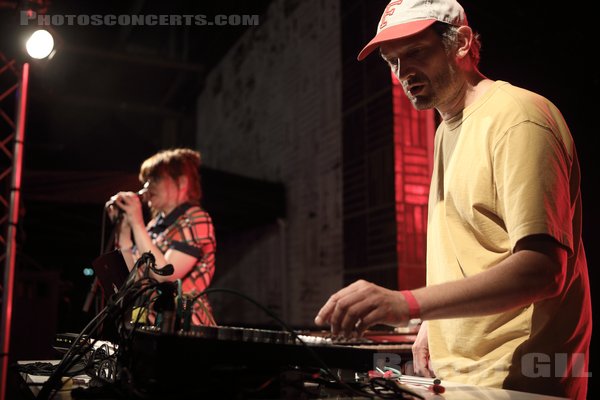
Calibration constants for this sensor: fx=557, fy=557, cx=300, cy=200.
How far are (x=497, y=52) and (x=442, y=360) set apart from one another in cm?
284

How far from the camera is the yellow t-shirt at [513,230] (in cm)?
107

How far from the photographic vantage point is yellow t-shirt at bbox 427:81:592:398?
107cm

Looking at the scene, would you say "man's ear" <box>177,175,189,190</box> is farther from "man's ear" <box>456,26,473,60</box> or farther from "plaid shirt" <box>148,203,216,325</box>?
"man's ear" <box>456,26,473,60</box>

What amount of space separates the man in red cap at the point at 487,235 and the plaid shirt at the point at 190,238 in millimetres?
1528

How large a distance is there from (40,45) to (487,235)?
3.79 m

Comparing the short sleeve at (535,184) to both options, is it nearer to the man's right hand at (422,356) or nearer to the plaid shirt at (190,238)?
the man's right hand at (422,356)

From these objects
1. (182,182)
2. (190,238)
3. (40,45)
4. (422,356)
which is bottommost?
(422,356)

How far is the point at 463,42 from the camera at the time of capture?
1.38 m

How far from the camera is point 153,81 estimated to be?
9.76 metres

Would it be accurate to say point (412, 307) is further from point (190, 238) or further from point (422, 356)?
point (190, 238)

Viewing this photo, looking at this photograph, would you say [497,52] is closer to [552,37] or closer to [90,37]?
[552,37]

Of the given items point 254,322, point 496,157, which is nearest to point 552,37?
point 496,157

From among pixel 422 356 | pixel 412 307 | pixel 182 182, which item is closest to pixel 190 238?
pixel 182 182

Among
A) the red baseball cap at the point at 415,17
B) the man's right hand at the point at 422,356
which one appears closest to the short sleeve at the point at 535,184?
the red baseball cap at the point at 415,17
